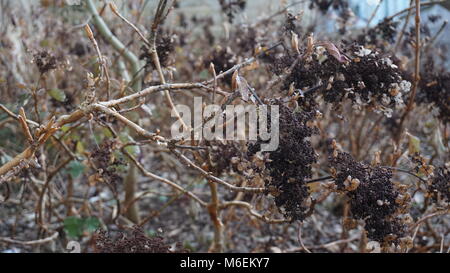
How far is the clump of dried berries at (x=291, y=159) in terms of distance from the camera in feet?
3.49

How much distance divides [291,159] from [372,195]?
0.21 m

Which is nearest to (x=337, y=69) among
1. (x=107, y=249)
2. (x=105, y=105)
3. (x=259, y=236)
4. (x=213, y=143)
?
(x=213, y=143)

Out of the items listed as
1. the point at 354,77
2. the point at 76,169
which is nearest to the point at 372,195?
the point at 354,77

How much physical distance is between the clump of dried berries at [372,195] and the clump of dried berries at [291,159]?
94 millimetres

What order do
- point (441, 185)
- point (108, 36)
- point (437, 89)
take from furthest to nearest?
1. point (108, 36)
2. point (437, 89)
3. point (441, 185)

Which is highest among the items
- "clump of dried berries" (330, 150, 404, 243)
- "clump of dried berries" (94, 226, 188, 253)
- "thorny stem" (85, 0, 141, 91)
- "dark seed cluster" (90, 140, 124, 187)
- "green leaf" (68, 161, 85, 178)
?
"thorny stem" (85, 0, 141, 91)

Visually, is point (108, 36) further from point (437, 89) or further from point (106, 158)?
point (437, 89)

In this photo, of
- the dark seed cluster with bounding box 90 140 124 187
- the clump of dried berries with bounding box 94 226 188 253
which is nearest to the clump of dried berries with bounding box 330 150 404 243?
the clump of dried berries with bounding box 94 226 188 253

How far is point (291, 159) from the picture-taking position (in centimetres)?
107

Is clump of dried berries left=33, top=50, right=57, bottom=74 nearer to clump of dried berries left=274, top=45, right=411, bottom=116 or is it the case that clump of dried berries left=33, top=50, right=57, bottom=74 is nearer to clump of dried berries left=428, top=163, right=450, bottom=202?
clump of dried berries left=274, top=45, right=411, bottom=116

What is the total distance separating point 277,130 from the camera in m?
1.08

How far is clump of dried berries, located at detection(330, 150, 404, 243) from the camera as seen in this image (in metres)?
1.11

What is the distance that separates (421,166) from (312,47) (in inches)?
18.5

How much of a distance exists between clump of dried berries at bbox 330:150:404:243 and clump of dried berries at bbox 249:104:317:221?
94mm
